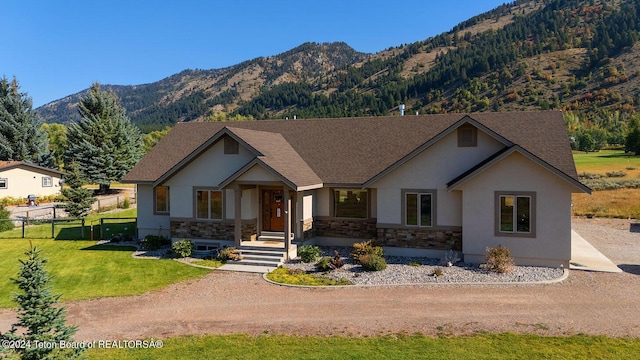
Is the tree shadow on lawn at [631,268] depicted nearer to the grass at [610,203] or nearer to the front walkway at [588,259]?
the front walkway at [588,259]

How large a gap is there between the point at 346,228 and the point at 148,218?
10349mm

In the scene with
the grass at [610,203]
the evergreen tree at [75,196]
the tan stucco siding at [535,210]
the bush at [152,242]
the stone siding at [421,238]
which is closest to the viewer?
Answer: the tan stucco siding at [535,210]

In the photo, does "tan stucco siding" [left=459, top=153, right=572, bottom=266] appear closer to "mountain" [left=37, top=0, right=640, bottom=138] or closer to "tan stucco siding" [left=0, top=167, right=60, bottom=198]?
"tan stucco siding" [left=0, top=167, right=60, bottom=198]

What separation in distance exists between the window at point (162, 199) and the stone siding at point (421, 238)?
10.9 metres

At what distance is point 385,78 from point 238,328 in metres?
158

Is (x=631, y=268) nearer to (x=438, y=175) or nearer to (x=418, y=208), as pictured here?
(x=438, y=175)

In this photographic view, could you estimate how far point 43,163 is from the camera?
49.8 m

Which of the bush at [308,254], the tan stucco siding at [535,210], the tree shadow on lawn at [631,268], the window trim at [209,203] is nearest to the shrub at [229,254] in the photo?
the window trim at [209,203]

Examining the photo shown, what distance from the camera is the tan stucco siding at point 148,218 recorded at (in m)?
21.5

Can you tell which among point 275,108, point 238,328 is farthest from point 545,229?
point 275,108

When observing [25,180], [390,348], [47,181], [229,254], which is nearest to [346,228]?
[229,254]

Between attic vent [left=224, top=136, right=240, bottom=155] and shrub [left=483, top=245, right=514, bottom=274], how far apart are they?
11.7 meters

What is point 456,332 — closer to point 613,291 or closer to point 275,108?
point 613,291

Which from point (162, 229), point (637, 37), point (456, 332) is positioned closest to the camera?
point (456, 332)
